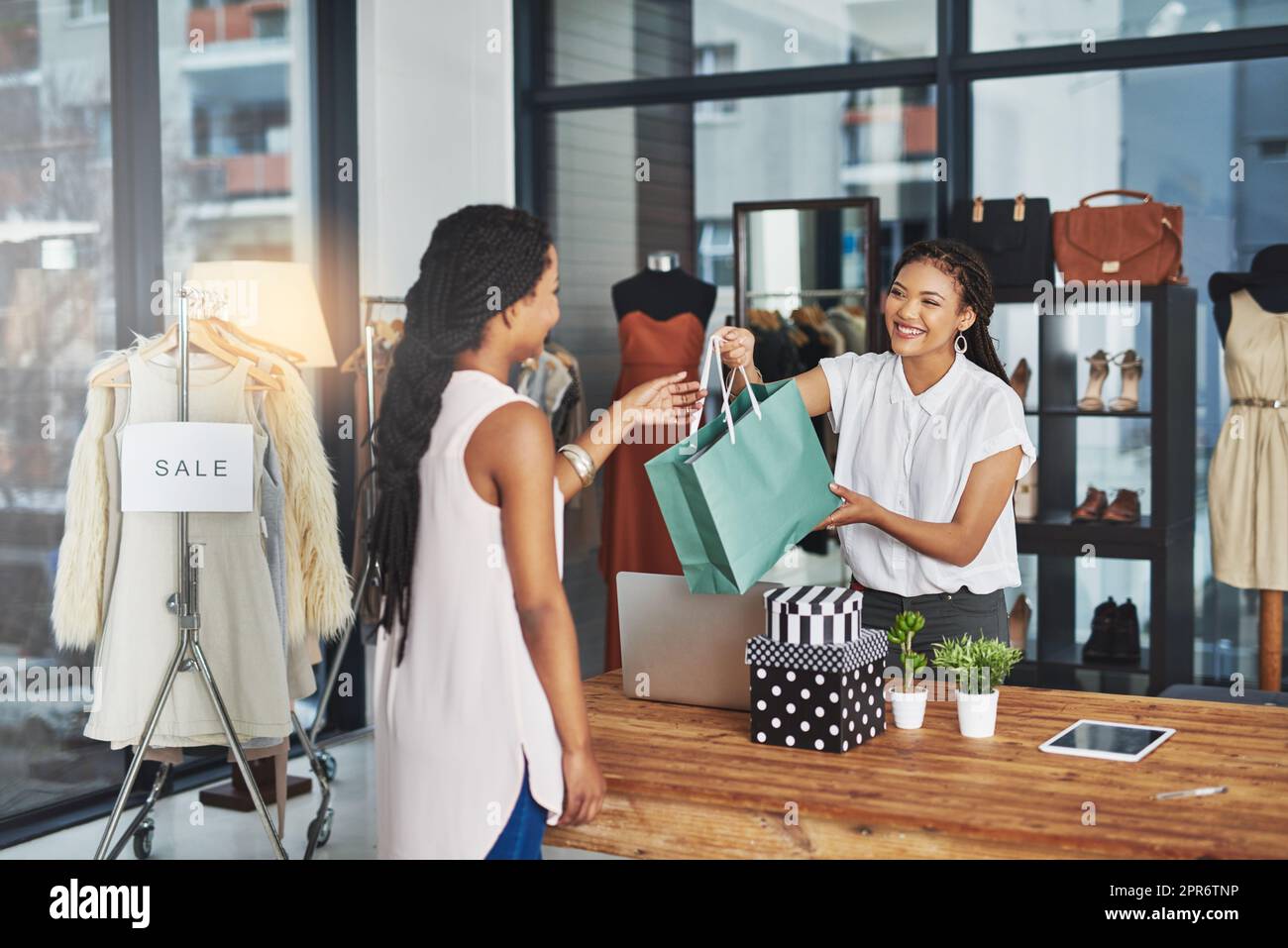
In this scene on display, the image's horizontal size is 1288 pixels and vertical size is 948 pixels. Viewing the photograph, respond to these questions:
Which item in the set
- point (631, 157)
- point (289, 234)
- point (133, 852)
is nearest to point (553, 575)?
point (133, 852)

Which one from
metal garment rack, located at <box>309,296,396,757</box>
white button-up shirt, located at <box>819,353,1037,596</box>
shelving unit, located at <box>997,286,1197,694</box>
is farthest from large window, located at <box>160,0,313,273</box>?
white button-up shirt, located at <box>819,353,1037,596</box>

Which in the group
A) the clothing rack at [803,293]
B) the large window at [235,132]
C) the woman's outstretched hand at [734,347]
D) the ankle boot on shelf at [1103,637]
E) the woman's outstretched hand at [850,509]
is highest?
the large window at [235,132]

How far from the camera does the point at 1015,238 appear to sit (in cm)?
480

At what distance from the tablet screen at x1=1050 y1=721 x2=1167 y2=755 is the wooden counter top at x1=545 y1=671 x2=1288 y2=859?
1.3 inches

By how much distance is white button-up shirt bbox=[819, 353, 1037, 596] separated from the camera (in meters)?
2.80

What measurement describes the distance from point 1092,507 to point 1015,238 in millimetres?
948

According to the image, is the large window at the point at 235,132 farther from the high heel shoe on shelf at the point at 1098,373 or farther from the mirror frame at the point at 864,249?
the high heel shoe on shelf at the point at 1098,373

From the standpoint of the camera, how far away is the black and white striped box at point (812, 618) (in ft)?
7.25

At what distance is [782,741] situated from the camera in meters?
2.27

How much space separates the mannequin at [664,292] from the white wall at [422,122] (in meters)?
0.81

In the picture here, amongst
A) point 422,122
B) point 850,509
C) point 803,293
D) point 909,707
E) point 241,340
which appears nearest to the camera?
point 909,707

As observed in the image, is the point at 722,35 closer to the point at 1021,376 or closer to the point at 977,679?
the point at 1021,376

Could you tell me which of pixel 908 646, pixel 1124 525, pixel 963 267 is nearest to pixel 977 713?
pixel 908 646
